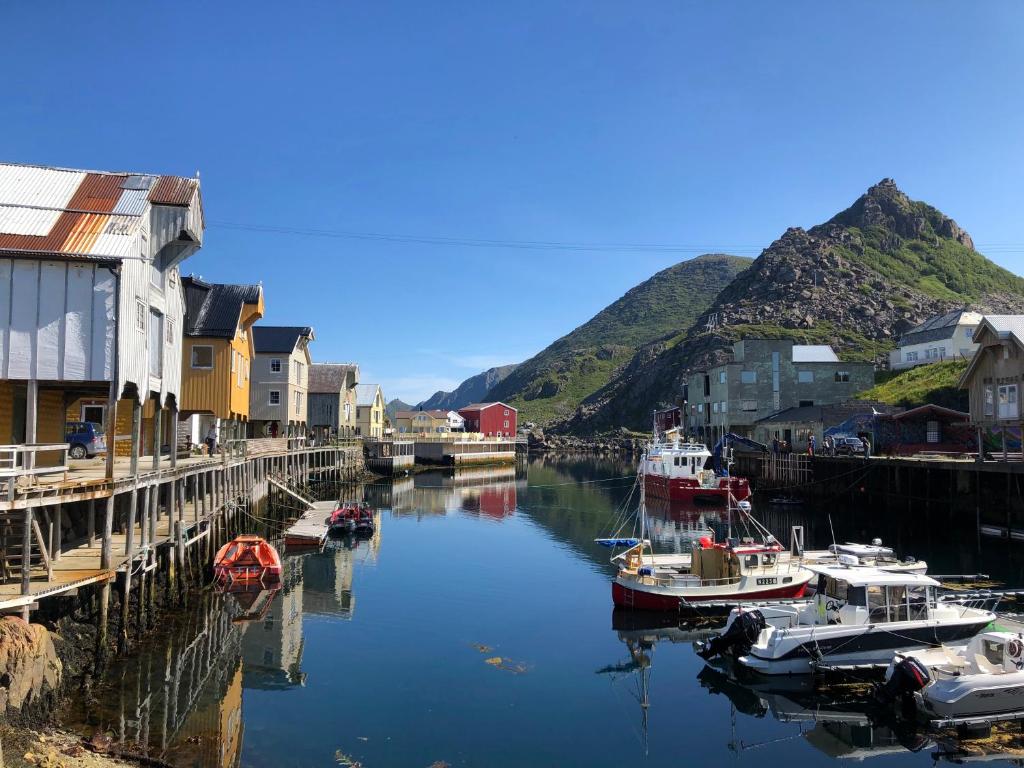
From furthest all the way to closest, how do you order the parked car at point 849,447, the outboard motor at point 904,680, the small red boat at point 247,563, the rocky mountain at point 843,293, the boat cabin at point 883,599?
1. the rocky mountain at point 843,293
2. the parked car at point 849,447
3. the small red boat at point 247,563
4. the boat cabin at point 883,599
5. the outboard motor at point 904,680

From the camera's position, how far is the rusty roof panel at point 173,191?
23.0m

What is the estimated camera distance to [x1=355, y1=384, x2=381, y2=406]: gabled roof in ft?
321

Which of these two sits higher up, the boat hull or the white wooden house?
the white wooden house

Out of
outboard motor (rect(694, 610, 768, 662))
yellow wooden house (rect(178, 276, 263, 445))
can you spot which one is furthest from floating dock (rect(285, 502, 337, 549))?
outboard motor (rect(694, 610, 768, 662))

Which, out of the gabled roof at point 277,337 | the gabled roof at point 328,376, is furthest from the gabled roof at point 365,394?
the gabled roof at point 277,337

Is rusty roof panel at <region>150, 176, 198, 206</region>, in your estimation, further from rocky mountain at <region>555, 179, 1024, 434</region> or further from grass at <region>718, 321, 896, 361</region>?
rocky mountain at <region>555, 179, 1024, 434</region>

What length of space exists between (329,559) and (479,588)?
9796 millimetres

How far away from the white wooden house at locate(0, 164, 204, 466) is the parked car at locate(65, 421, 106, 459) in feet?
16.5

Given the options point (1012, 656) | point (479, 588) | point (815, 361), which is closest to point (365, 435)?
point (815, 361)

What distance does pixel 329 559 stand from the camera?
122 ft

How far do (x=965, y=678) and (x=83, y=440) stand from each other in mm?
32190

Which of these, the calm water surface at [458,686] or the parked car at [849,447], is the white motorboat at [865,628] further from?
the parked car at [849,447]

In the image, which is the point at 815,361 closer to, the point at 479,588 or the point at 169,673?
the point at 479,588

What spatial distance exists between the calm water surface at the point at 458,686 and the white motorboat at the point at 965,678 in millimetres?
998
